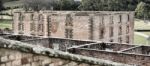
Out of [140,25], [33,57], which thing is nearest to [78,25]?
[33,57]

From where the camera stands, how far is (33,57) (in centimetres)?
897

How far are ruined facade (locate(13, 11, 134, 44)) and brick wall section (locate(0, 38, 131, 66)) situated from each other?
36.9m

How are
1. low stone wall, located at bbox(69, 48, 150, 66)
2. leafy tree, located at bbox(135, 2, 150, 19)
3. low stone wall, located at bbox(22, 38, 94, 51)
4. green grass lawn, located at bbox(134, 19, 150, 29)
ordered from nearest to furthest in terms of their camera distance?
1. low stone wall, located at bbox(69, 48, 150, 66)
2. low stone wall, located at bbox(22, 38, 94, 51)
3. green grass lawn, located at bbox(134, 19, 150, 29)
4. leafy tree, located at bbox(135, 2, 150, 19)

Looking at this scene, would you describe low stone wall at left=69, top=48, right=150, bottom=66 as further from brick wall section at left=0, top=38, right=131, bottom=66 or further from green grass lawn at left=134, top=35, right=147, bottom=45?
green grass lawn at left=134, top=35, right=147, bottom=45

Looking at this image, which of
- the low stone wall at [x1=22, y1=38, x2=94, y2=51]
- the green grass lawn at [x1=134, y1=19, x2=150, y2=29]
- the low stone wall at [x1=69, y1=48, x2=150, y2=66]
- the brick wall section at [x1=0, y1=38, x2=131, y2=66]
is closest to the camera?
the brick wall section at [x1=0, y1=38, x2=131, y2=66]

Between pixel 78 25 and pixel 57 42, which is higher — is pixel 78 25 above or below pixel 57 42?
below

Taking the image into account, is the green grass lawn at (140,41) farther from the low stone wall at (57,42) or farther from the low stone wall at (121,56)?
the low stone wall at (121,56)

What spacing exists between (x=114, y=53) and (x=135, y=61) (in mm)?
1340

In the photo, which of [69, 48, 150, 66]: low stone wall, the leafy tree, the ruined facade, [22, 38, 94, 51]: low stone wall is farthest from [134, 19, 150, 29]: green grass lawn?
[69, 48, 150, 66]: low stone wall

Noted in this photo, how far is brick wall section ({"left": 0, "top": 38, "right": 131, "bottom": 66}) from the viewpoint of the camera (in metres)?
8.59

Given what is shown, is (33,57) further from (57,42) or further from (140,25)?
(140,25)

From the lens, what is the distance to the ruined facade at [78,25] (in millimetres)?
46719

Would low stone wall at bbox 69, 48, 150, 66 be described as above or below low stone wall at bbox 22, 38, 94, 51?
above

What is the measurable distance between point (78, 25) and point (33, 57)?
1490 inches
